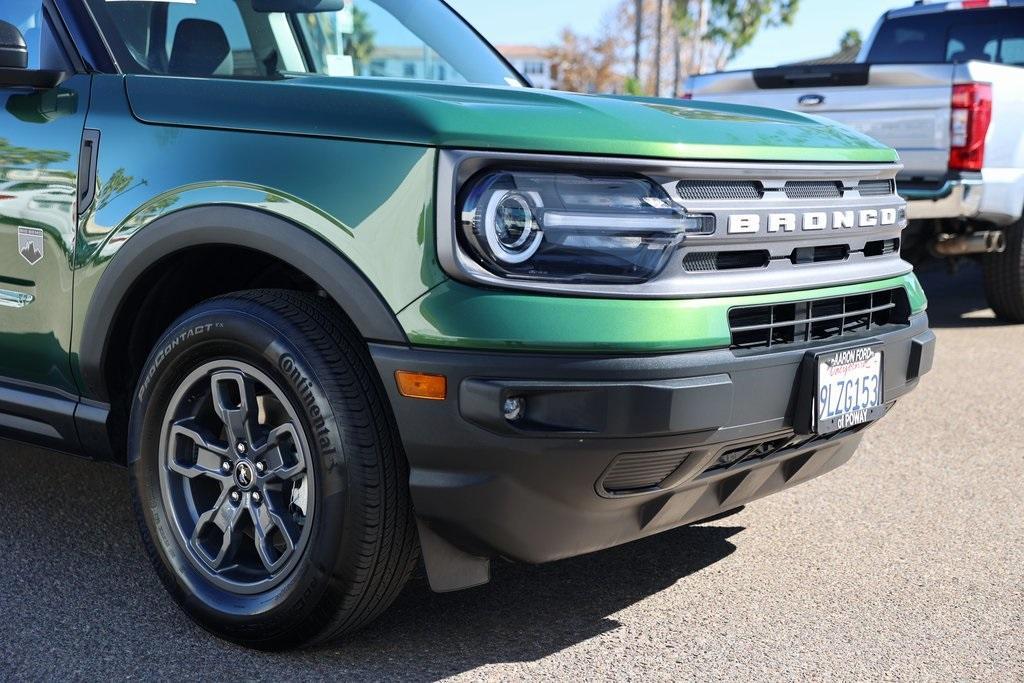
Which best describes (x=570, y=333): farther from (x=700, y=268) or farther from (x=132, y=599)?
(x=132, y=599)

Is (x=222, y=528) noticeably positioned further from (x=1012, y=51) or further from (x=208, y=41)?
(x=1012, y=51)

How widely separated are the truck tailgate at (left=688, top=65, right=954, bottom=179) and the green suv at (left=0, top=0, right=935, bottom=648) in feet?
12.1

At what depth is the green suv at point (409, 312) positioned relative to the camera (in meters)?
2.56

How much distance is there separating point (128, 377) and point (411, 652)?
104 cm

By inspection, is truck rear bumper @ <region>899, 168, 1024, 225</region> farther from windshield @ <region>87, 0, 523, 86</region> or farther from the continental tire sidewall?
the continental tire sidewall

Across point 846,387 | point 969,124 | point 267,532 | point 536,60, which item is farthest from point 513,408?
point 536,60

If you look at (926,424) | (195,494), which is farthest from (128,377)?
(926,424)

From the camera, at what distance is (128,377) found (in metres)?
3.28

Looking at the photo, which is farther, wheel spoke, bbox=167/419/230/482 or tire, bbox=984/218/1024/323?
tire, bbox=984/218/1024/323

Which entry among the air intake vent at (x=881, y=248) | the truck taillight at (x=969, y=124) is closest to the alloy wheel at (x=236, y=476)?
the air intake vent at (x=881, y=248)

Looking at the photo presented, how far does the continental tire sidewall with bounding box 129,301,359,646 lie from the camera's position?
271 centimetres

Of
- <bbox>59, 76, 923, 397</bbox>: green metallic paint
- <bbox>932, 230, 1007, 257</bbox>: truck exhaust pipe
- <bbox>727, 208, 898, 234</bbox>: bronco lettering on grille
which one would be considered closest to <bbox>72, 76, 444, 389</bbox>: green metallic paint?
<bbox>59, 76, 923, 397</bbox>: green metallic paint

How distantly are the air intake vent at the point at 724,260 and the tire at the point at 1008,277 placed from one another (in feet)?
16.8

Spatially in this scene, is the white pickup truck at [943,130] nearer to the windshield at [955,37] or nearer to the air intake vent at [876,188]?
the windshield at [955,37]
